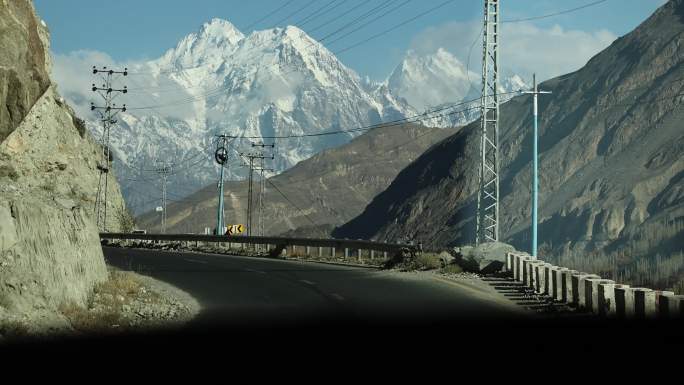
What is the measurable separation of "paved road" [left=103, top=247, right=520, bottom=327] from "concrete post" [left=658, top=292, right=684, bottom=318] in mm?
2715

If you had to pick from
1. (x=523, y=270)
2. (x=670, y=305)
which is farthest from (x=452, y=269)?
(x=670, y=305)

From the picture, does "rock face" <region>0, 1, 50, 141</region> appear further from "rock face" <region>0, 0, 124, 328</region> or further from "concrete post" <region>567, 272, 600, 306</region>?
"concrete post" <region>567, 272, 600, 306</region>

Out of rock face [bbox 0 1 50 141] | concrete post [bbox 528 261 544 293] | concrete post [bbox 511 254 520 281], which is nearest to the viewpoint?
concrete post [bbox 528 261 544 293]

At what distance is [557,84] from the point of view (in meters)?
142

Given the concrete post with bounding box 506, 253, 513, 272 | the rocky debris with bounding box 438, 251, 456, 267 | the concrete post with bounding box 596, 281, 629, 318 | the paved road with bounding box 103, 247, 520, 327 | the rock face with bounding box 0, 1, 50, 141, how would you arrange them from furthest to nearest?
1. the rocky debris with bounding box 438, 251, 456, 267
2. the concrete post with bounding box 506, 253, 513, 272
3. the rock face with bounding box 0, 1, 50, 141
4. the concrete post with bounding box 596, 281, 629, 318
5. the paved road with bounding box 103, 247, 520, 327

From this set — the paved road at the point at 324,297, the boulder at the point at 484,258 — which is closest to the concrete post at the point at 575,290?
the paved road at the point at 324,297

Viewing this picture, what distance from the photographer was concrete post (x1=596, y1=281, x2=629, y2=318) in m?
16.5

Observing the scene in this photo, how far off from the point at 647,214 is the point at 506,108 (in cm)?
7397

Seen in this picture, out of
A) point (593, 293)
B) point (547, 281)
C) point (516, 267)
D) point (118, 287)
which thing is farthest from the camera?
point (516, 267)

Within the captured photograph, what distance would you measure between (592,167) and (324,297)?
88.0 metres

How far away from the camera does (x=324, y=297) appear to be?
Answer: 2025cm

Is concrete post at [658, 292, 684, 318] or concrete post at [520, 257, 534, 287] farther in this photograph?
concrete post at [520, 257, 534, 287]

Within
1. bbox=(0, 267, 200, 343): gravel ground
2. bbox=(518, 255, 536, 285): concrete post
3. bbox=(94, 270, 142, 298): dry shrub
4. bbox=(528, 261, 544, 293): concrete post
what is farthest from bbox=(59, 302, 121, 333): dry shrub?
bbox=(518, 255, 536, 285): concrete post

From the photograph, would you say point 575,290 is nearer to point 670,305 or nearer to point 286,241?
point 670,305
